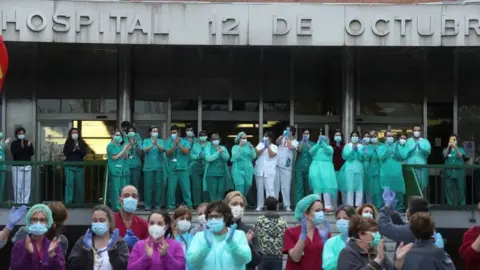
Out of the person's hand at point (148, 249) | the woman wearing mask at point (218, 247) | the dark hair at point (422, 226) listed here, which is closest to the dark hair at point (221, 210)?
the woman wearing mask at point (218, 247)

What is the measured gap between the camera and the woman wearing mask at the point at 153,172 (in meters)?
15.2

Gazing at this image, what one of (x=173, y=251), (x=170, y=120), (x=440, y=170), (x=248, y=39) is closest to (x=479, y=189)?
(x=440, y=170)

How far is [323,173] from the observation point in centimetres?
1493

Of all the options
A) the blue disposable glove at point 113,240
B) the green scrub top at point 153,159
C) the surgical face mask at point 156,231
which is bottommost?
the blue disposable glove at point 113,240

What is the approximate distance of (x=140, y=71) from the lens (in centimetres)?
2084

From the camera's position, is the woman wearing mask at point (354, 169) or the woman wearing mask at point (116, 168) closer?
the woman wearing mask at point (116, 168)

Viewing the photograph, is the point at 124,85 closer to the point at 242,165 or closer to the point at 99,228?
the point at 242,165

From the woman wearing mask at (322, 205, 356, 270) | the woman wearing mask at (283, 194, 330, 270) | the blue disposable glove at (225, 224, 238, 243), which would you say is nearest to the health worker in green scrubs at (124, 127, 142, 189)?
the woman wearing mask at (283, 194, 330, 270)

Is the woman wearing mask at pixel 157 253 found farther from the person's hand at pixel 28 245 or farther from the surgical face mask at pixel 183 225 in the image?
the person's hand at pixel 28 245

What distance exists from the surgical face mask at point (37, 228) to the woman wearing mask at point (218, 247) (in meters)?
1.34

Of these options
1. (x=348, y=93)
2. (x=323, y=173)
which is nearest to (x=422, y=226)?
(x=323, y=173)

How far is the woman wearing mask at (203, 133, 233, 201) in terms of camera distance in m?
15.1

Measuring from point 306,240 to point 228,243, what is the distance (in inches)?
46.2

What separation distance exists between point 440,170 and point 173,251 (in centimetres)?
965
